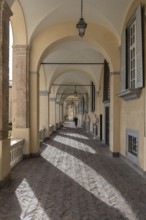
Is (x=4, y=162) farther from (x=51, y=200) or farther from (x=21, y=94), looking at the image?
(x=21, y=94)

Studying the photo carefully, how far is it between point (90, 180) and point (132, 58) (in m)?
4.75

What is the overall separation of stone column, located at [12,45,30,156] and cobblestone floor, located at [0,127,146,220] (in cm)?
180

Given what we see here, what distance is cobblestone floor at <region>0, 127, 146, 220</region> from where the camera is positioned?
491 centimetres

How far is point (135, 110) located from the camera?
9086 millimetres

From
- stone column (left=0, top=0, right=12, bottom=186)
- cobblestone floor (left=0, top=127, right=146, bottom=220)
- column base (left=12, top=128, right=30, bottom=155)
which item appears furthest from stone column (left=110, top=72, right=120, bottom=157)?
stone column (left=0, top=0, right=12, bottom=186)

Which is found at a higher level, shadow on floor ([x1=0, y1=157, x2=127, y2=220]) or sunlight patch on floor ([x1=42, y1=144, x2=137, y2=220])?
shadow on floor ([x1=0, y1=157, x2=127, y2=220])

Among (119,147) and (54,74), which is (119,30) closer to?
(119,147)

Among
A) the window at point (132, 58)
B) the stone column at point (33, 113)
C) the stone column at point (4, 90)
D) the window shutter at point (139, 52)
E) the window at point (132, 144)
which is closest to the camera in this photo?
the stone column at point (4, 90)

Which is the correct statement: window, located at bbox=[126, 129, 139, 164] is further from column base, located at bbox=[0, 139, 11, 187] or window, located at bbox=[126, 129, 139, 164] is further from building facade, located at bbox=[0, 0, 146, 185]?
column base, located at bbox=[0, 139, 11, 187]

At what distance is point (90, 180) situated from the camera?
24.8ft

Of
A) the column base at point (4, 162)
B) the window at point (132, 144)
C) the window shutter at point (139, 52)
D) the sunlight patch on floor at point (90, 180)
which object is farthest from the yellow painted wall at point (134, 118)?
the column base at point (4, 162)

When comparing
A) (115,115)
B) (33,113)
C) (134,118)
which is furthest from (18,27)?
(134,118)

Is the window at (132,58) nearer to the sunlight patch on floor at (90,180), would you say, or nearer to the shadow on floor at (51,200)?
the sunlight patch on floor at (90,180)

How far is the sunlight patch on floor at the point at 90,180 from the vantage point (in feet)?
18.4
